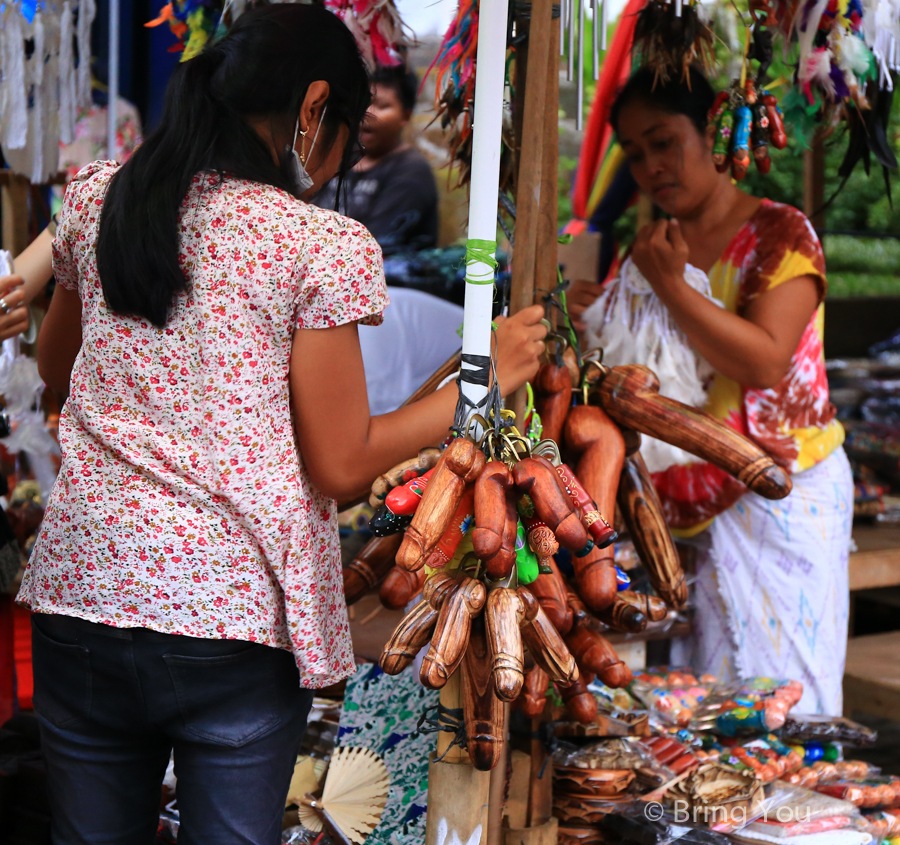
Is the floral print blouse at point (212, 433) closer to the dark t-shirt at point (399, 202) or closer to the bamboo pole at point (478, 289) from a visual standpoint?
the bamboo pole at point (478, 289)

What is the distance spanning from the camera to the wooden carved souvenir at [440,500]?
90 centimetres

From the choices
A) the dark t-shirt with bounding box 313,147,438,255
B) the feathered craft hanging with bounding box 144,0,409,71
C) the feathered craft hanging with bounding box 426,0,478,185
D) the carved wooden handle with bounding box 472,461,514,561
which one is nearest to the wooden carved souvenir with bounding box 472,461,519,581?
the carved wooden handle with bounding box 472,461,514,561

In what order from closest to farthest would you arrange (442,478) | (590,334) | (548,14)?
(442,478) < (548,14) < (590,334)

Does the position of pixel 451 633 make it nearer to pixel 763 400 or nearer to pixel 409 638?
pixel 409 638

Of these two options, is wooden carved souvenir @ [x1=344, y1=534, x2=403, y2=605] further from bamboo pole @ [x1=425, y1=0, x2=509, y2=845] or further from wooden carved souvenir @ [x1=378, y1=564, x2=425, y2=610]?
bamboo pole @ [x1=425, y1=0, x2=509, y2=845]

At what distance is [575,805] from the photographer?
4.49 feet

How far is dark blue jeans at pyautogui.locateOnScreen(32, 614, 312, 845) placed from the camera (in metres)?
1.01

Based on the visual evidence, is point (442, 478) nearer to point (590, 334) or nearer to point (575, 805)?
point (575, 805)

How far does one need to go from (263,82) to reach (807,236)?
1.21m

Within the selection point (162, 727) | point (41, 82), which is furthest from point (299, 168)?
point (41, 82)

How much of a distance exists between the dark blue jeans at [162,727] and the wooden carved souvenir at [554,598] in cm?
29

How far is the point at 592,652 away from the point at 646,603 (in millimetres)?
99

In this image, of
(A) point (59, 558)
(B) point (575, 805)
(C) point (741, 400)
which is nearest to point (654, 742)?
(B) point (575, 805)

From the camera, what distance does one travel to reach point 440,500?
36.6 inches
